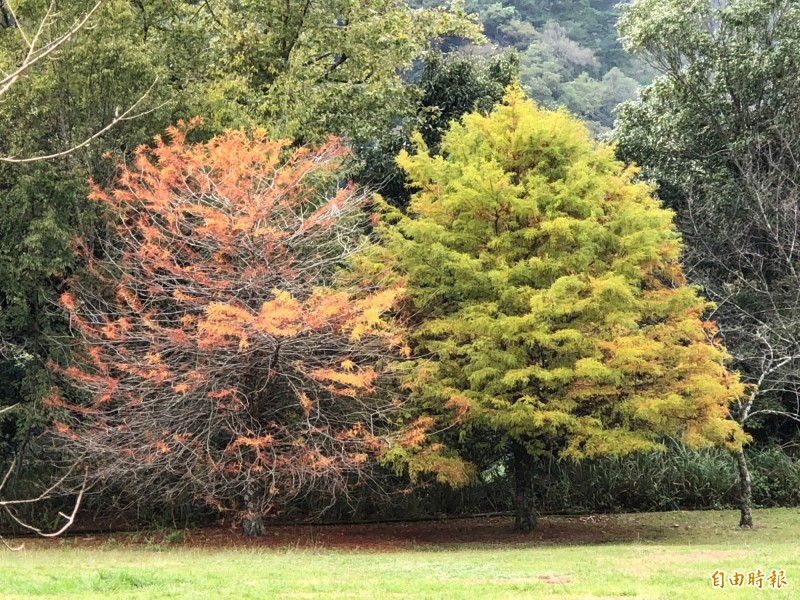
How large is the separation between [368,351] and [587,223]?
3.87 meters

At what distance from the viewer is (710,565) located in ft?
27.7

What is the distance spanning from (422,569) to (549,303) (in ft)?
14.9

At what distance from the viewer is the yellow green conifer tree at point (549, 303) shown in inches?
476

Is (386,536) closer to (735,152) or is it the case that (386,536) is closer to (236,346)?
(236,346)

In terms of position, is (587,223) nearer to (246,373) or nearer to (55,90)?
(246,373)

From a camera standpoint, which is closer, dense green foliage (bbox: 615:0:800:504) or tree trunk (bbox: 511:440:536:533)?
tree trunk (bbox: 511:440:536:533)

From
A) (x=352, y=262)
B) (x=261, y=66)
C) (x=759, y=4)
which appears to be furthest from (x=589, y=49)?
(x=352, y=262)

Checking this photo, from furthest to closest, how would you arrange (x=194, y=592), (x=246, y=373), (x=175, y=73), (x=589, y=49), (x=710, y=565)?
(x=589, y=49) < (x=175, y=73) < (x=246, y=373) < (x=710, y=565) < (x=194, y=592)

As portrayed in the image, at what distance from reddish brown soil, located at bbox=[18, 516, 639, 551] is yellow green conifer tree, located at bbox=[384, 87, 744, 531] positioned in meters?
1.79

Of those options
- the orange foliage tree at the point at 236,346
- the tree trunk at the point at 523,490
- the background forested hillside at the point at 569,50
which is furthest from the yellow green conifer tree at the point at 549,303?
the background forested hillside at the point at 569,50

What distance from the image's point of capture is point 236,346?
12.4 m

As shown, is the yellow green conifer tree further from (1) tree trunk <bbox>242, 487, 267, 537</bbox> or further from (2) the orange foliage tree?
(1) tree trunk <bbox>242, 487, 267, 537</bbox>

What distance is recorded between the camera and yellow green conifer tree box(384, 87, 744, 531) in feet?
39.7
